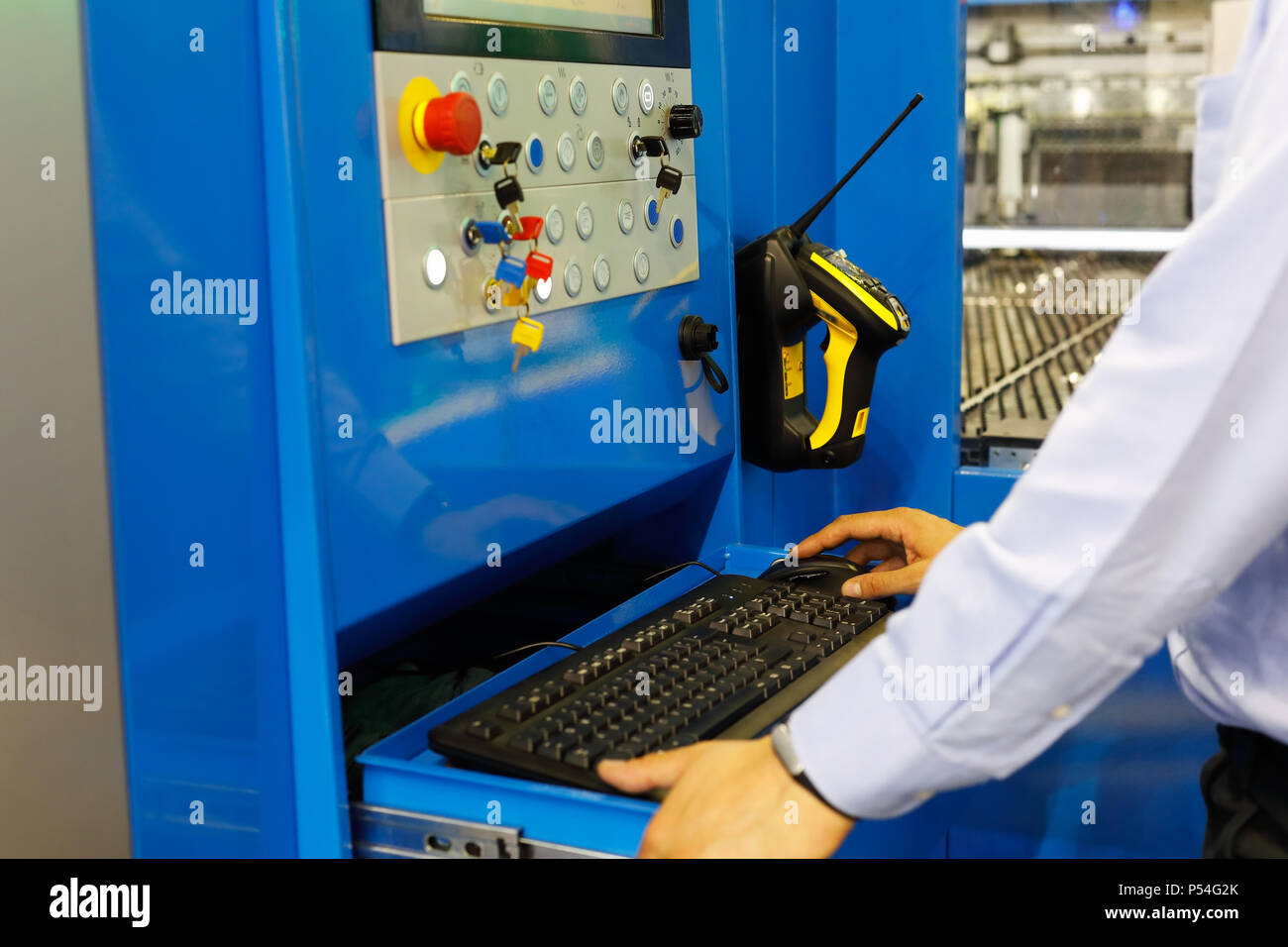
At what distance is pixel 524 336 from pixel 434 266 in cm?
12

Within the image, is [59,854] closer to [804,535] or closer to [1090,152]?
[804,535]

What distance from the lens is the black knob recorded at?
1.25m

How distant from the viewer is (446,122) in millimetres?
915

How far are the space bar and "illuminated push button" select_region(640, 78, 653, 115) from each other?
1.93 ft

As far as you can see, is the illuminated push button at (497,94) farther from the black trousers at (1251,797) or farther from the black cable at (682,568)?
the black trousers at (1251,797)

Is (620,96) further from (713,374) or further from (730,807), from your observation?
(730,807)

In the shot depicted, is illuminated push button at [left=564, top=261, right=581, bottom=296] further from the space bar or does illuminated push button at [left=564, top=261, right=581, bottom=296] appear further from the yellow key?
the space bar

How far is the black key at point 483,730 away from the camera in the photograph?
0.88 m

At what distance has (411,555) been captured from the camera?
94 cm

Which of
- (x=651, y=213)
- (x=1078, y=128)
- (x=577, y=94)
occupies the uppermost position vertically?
(x=1078, y=128)

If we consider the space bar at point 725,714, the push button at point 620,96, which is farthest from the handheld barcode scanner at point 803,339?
the space bar at point 725,714

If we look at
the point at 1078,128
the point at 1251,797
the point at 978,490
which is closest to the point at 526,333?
the point at 1251,797

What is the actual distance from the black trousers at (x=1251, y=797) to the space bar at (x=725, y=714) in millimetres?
355
